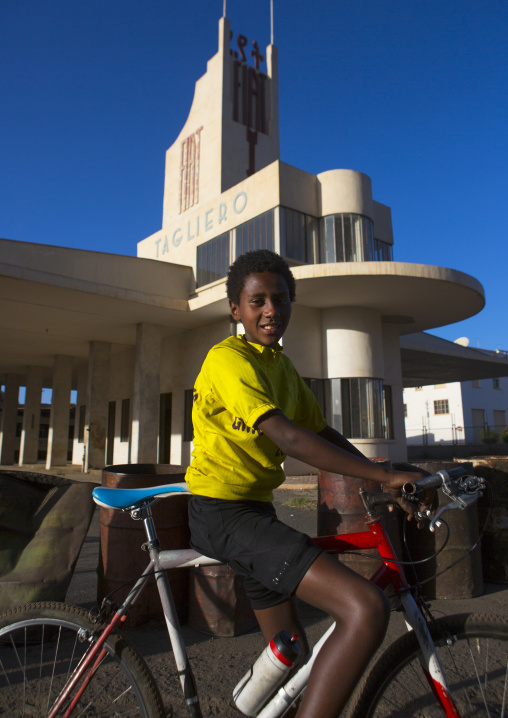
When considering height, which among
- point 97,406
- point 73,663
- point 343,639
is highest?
point 97,406

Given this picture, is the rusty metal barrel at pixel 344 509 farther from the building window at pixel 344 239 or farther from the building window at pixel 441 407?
the building window at pixel 441 407

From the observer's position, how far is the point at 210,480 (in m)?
1.74

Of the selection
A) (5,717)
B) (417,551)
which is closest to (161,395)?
(417,551)

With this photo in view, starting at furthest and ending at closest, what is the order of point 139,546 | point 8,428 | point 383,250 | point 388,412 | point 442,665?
point 8,428
point 383,250
point 388,412
point 139,546
point 442,665

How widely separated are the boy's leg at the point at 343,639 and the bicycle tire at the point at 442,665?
0.19 metres

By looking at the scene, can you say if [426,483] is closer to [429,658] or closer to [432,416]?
[429,658]

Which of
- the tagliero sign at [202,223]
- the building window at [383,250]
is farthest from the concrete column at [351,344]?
the tagliero sign at [202,223]

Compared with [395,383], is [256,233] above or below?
above

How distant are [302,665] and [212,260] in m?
14.7

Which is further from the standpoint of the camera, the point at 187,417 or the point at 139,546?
the point at 187,417

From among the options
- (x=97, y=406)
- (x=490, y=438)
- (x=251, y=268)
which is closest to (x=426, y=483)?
(x=251, y=268)

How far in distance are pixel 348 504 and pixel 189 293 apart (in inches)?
516

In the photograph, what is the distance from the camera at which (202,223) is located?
54.5ft

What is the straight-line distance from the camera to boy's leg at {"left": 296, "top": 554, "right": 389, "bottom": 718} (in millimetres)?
1401
